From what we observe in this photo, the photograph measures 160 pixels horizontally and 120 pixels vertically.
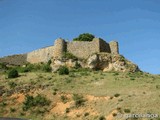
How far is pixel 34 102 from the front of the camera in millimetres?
44156

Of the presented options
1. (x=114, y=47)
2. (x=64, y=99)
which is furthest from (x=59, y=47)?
(x=64, y=99)

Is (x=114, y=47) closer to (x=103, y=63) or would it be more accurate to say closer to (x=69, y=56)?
(x=103, y=63)

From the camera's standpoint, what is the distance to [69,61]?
6531 centimetres

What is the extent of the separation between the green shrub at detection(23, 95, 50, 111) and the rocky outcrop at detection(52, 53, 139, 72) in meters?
19.4

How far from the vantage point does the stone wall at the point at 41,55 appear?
70.6 metres

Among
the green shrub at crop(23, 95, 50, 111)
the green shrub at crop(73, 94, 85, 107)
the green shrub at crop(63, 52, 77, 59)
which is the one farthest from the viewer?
the green shrub at crop(63, 52, 77, 59)

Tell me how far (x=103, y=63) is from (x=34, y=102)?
24.3 m

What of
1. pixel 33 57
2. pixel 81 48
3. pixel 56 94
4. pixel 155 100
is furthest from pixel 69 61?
pixel 155 100

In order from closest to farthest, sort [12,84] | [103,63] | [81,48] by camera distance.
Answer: [12,84], [103,63], [81,48]

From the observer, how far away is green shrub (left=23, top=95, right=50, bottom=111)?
43.7 metres

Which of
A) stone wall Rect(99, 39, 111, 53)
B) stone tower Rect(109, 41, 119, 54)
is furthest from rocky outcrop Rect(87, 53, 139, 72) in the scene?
stone tower Rect(109, 41, 119, 54)

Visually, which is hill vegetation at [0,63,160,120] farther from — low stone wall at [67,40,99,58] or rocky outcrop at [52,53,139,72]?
low stone wall at [67,40,99,58]

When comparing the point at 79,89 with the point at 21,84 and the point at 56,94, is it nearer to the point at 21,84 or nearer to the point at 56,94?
the point at 56,94

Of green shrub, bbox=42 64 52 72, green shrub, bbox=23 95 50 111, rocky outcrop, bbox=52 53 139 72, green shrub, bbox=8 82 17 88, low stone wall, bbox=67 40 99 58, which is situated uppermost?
low stone wall, bbox=67 40 99 58
